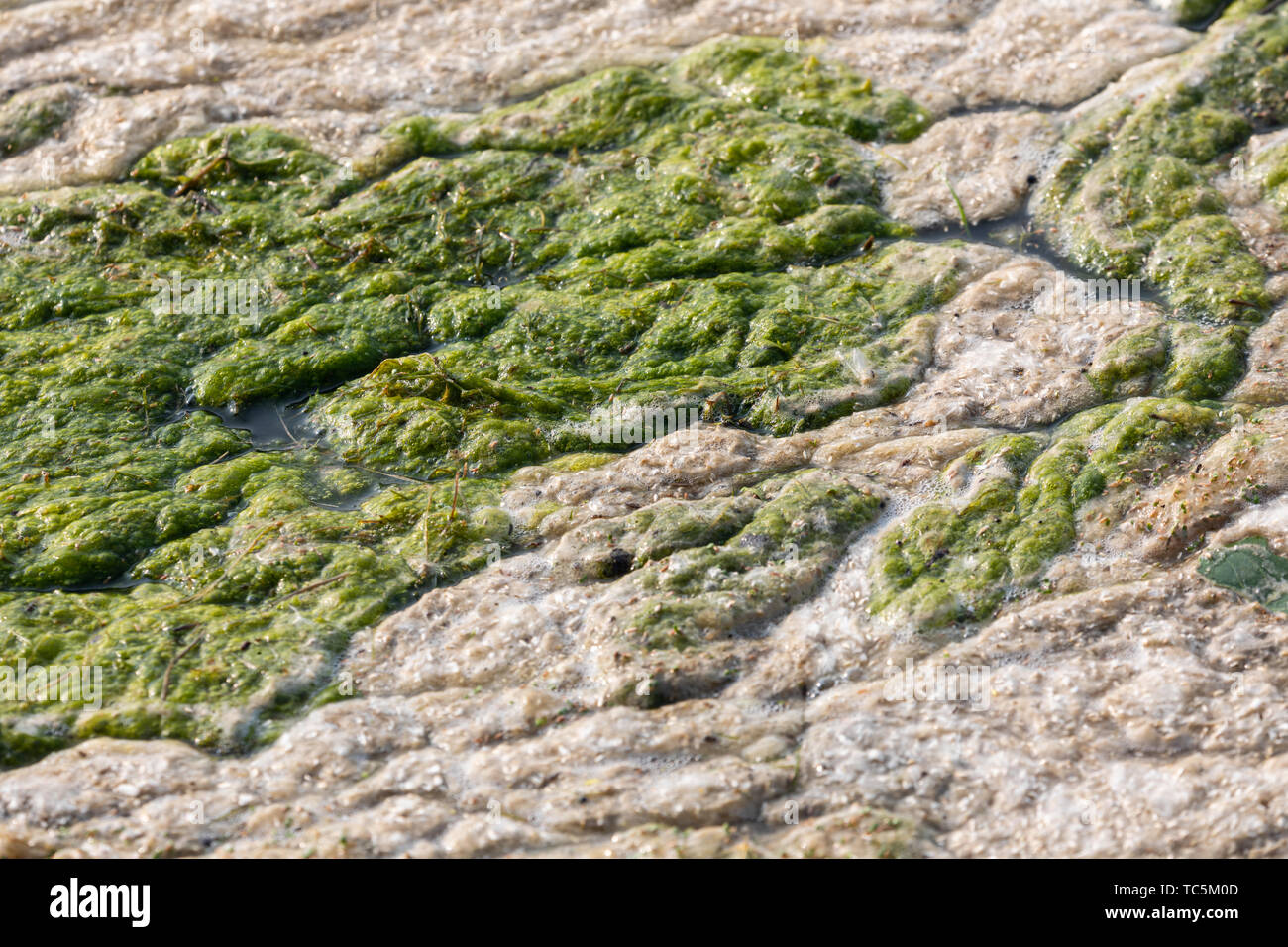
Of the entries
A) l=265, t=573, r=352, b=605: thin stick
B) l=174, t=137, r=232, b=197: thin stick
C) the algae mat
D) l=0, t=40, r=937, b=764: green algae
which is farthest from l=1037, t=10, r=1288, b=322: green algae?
l=174, t=137, r=232, b=197: thin stick

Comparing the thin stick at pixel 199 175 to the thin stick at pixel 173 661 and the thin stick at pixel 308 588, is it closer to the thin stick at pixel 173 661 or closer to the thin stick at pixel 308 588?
the thin stick at pixel 308 588

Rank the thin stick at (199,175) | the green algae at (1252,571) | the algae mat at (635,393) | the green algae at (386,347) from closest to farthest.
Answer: the green algae at (1252,571) → the algae mat at (635,393) → the green algae at (386,347) → the thin stick at (199,175)

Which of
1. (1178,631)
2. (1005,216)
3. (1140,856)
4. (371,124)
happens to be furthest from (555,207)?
(1140,856)

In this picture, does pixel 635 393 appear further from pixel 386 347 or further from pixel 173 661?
pixel 173 661

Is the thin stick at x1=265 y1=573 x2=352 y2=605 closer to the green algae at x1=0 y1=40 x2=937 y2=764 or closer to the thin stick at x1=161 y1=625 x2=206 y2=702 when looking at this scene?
the green algae at x1=0 y1=40 x2=937 y2=764

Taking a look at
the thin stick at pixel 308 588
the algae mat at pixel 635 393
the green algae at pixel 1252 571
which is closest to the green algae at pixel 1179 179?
the algae mat at pixel 635 393

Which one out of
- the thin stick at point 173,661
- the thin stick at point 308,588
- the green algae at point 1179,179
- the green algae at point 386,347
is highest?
the green algae at point 1179,179
